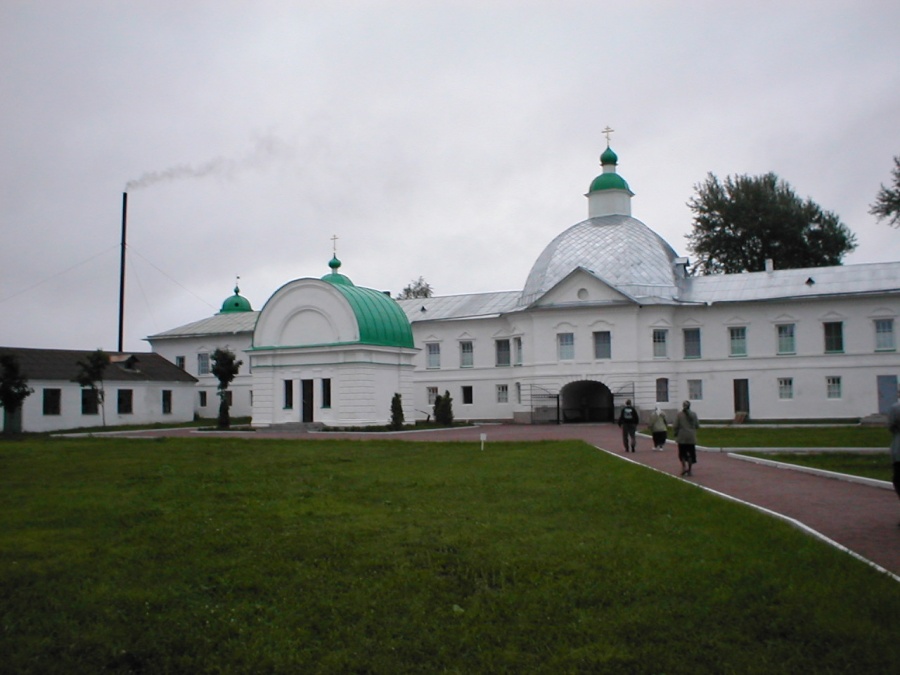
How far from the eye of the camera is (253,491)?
1321cm

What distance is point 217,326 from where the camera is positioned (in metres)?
57.3

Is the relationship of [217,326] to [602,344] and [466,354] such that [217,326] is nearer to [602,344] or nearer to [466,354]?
[466,354]

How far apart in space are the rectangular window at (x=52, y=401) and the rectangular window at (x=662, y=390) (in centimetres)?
2889

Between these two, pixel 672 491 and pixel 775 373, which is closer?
pixel 672 491

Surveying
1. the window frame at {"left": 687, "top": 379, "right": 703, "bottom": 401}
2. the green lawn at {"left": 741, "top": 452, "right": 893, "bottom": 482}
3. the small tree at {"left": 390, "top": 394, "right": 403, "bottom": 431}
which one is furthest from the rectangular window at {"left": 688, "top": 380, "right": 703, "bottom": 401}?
the green lawn at {"left": 741, "top": 452, "right": 893, "bottom": 482}

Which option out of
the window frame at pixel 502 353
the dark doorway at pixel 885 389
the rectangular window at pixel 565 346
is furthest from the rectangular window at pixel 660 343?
the dark doorway at pixel 885 389

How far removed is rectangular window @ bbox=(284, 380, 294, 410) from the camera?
125 ft

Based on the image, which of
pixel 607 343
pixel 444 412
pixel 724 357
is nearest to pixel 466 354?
pixel 444 412

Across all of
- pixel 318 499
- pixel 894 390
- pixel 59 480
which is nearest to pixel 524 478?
pixel 318 499

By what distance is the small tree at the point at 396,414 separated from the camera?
117 ft

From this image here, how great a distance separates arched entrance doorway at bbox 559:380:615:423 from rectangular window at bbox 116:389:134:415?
22747mm

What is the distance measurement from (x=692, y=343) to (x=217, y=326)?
3127 cm

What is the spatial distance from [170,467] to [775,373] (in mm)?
31642

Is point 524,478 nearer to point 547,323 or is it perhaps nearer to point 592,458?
point 592,458
